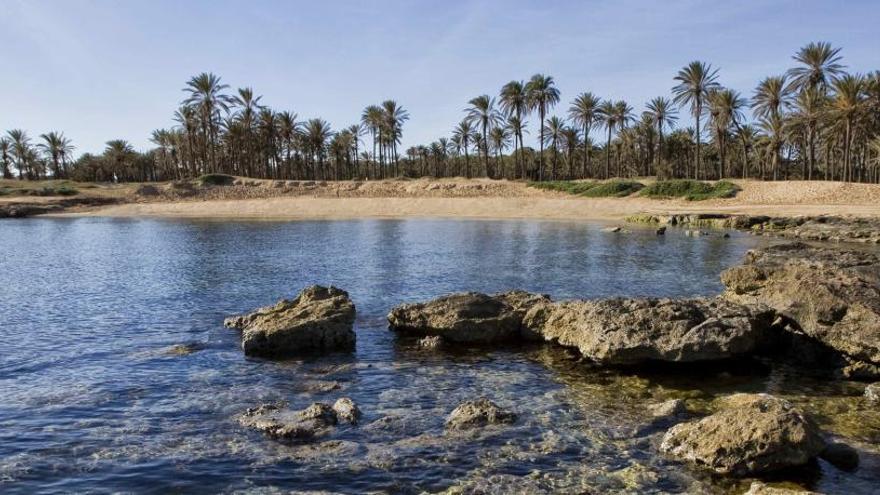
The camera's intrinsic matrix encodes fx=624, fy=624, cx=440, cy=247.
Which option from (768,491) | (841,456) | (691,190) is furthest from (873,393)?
(691,190)

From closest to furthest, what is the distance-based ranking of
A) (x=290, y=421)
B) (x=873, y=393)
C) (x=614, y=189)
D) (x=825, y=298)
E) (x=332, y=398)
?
A: (x=290, y=421), (x=873, y=393), (x=332, y=398), (x=825, y=298), (x=614, y=189)

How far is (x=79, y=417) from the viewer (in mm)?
13039

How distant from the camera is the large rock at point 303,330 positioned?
17766 mm

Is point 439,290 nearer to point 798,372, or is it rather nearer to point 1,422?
point 798,372

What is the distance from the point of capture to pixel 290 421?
1233 cm

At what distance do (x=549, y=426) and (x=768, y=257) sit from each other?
21.6 m

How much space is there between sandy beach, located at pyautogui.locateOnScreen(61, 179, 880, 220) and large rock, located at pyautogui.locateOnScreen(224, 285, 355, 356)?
54.7m

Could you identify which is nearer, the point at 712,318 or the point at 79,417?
the point at 79,417

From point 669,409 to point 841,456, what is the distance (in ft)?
10.1

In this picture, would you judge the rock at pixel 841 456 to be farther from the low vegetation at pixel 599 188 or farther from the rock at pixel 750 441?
the low vegetation at pixel 599 188

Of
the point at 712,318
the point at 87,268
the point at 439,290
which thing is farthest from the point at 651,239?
the point at 87,268

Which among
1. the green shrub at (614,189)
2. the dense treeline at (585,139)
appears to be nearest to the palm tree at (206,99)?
the dense treeline at (585,139)

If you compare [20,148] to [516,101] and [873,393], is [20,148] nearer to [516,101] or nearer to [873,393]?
[516,101]

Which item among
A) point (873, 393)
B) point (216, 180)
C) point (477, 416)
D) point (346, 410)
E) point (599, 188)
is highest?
point (216, 180)
